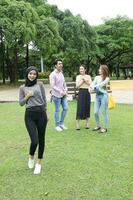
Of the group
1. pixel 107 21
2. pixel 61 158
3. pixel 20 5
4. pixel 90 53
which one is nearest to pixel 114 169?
pixel 61 158

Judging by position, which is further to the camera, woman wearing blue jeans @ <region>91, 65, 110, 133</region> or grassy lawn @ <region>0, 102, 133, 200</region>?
woman wearing blue jeans @ <region>91, 65, 110, 133</region>

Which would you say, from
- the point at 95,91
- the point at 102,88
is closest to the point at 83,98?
the point at 95,91

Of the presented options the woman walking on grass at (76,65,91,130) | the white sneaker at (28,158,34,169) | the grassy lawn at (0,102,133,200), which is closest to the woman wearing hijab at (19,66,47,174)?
the white sneaker at (28,158,34,169)

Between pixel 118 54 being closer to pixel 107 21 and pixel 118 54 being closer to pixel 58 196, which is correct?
pixel 107 21

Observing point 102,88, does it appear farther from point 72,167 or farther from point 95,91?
point 72,167

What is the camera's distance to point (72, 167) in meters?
6.37

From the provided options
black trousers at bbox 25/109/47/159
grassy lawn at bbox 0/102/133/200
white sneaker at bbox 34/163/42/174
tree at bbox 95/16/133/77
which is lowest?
grassy lawn at bbox 0/102/133/200

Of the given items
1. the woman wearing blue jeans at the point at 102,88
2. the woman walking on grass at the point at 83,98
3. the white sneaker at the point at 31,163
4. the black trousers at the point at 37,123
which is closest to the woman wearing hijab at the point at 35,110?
the black trousers at the point at 37,123

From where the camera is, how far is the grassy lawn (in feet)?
17.0

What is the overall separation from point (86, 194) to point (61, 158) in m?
1.95

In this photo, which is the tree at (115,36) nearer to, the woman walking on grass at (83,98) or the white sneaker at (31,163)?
the woman walking on grass at (83,98)

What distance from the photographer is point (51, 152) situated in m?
7.51

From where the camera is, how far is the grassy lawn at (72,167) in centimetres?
517

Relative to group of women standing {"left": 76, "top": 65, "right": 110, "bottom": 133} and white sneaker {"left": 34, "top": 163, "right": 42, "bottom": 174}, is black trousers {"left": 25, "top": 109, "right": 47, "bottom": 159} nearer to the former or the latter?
white sneaker {"left": 34, "top": 163, "right": 42, "bottom": 174}
